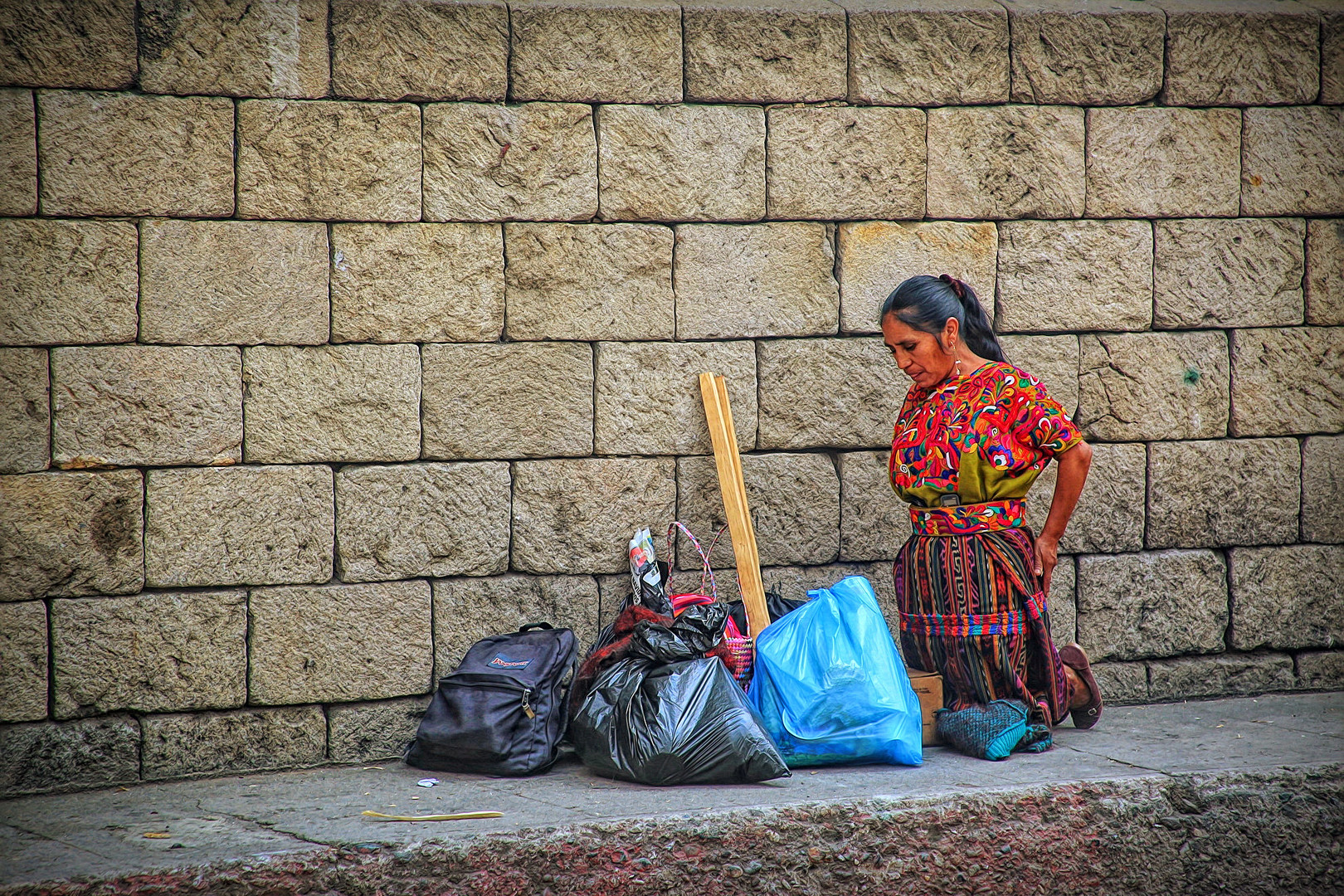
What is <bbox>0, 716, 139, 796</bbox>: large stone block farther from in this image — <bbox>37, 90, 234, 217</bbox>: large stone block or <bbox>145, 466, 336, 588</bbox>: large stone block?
<bbox>37, 90, 234, 217</bbox>: large stone block

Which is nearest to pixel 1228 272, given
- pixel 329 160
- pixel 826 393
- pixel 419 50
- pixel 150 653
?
pixel 826 393

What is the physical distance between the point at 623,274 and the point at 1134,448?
2.38 m

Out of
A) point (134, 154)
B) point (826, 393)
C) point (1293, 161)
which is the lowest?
point (826, 393)

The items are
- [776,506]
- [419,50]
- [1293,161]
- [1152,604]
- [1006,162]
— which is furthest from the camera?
[1293,161]

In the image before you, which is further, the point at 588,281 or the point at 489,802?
the point at 588,281

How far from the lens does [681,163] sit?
4.57 metres

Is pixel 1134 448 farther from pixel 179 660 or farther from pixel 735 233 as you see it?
pixel 179 660

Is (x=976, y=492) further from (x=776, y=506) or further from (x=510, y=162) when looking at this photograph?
(x=510, y=162)

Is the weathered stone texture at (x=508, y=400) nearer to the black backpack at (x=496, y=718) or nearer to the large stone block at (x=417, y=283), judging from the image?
the large stone block at (x=417, y=283)

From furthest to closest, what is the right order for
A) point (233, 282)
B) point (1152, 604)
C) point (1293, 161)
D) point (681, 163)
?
point (1293, 161), point (1152, 604), point (681, 163), point (233, 282)

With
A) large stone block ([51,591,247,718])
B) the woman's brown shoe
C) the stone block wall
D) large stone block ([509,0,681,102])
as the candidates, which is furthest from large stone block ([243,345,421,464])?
the woman's brown shoe

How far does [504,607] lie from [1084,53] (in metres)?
3.40

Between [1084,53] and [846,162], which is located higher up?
[1084,53]

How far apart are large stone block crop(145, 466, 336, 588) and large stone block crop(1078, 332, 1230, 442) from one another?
3.23 meters
